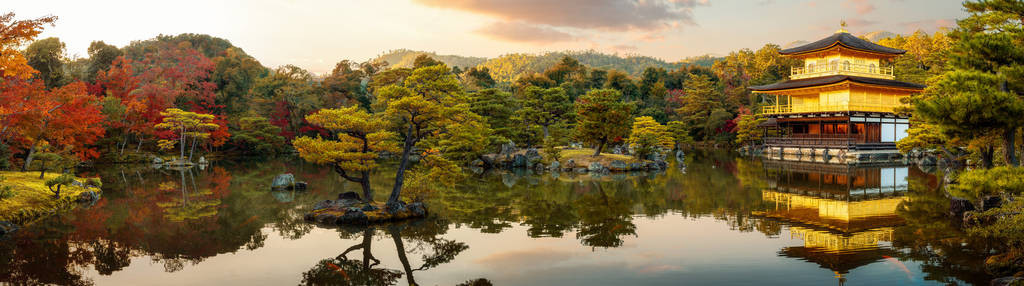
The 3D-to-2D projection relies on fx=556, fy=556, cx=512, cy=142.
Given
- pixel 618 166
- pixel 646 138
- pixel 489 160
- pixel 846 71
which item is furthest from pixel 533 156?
pixel 846 71

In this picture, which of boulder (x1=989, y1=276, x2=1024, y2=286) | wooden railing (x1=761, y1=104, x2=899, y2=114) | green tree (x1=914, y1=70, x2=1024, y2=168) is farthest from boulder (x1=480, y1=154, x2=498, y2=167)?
boulder (x1=989, y1=276, x2=1024, y2=286)

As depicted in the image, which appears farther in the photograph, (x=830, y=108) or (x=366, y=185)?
(x=830, y=108)

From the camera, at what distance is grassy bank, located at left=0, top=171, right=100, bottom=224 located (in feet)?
43.6

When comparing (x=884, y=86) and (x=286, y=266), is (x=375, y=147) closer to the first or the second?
(x=286, y=266)

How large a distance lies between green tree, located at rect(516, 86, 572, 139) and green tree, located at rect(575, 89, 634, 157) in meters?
3.17

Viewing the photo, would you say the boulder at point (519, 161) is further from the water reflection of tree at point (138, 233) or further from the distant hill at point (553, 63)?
the distant hill at point (553, 63)

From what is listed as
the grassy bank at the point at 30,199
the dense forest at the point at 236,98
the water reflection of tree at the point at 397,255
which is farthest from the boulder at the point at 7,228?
the water reflection of tree at the point at 397,255

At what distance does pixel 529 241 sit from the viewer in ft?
36.7

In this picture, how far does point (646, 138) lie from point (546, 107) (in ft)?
20.4

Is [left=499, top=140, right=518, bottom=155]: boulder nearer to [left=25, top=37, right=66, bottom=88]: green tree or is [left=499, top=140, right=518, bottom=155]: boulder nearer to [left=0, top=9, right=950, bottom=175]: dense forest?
[left=0, top=9, right=950, bottom=175]: dense forest

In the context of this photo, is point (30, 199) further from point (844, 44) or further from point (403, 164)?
point (844, 44)

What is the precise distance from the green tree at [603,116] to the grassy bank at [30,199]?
811 inches

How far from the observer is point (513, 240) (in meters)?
11.3

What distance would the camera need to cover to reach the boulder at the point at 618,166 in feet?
91.2
